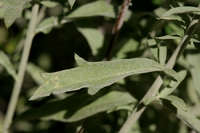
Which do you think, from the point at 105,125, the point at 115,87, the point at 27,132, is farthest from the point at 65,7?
the point at 27,132

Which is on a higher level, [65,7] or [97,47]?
[65,7]

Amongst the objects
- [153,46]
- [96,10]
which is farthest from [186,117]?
[96,10]

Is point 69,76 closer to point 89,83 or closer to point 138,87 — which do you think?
point 89,83

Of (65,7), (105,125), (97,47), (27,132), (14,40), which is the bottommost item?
(27,132)

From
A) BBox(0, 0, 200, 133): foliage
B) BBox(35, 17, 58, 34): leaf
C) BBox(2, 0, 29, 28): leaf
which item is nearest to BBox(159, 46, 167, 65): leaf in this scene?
BBox(0, 0, 200, 133): foliage

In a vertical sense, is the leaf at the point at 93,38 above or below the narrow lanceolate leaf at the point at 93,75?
below

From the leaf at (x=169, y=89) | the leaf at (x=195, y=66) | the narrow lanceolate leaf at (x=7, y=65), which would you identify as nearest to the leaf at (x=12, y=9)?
the narrow lanceolate leaf at (x=7, y=65)

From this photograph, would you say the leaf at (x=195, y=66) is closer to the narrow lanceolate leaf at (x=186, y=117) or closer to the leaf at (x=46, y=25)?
the narrow lanceolate leaf at (x=186, y=117)

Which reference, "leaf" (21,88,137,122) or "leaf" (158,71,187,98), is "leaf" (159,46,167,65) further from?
"leaf" (21,88,137,122)
